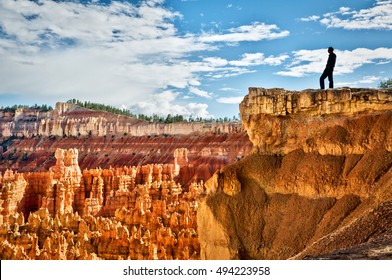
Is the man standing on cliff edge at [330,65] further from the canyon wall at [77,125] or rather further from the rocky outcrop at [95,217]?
the canyon wall at [77,125]

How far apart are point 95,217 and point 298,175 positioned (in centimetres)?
2175

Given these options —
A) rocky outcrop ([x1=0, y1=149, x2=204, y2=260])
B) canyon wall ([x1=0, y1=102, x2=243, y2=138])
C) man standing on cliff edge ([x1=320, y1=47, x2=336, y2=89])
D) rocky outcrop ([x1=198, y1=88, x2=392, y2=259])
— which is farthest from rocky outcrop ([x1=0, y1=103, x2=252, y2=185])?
man standing on cliff edge ([x1=320, y1=47, x2=336, y2=89])

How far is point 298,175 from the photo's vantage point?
11.8m

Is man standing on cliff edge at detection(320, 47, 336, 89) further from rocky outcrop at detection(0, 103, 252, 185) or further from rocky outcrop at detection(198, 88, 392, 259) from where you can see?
rocky outcrop at detection(0, 103, 252, 185)

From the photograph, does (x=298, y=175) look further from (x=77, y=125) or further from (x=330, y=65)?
(x=77, y=125)

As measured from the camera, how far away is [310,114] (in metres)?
12.4

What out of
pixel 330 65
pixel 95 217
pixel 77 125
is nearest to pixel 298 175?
pixel 330 65

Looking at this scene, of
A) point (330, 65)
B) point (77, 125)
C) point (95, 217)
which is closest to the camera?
point (330, 65)

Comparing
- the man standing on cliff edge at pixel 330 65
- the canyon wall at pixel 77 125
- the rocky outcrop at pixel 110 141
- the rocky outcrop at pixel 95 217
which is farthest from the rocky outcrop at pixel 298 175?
the canyon wall at pixel 77 125

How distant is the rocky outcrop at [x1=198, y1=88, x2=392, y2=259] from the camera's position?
418 inches

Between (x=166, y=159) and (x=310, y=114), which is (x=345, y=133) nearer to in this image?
(x=310, y=114)

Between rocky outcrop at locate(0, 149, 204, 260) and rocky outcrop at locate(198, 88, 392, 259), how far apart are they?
6.09 m

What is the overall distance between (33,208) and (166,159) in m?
26.7

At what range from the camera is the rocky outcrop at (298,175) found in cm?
1062
